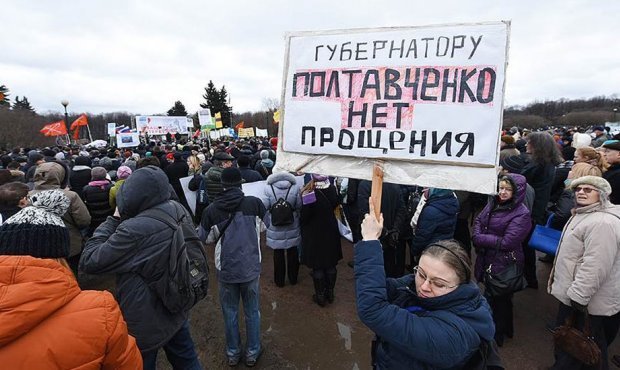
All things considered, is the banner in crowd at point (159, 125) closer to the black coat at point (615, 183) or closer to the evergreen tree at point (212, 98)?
the black coat at point (615, 183)

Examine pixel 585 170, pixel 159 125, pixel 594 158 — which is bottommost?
pixel 585 170

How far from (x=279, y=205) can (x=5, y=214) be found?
2821mm

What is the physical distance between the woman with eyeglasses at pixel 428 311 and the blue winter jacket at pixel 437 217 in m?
2.30

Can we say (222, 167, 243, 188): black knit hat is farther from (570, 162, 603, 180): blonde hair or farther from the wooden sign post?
(570, 162, 603, 180): blonde hair

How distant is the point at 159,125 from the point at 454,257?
21.4 metres

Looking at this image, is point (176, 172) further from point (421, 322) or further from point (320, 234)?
point (421, 322)

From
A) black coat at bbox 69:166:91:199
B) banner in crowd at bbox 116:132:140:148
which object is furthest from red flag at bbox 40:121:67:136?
black coat at bbox 69:166:91:199

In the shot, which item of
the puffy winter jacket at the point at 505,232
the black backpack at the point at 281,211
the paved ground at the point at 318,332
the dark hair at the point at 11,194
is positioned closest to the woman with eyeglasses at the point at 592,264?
the puffy winter jacket at the point at 505,232

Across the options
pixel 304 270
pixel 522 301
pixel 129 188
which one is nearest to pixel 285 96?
pixel 129 188

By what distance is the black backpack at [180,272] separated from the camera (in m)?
2.31

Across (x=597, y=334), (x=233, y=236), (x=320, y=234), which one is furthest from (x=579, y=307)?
(x=233, y=236)

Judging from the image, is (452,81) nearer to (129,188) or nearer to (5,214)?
(129,188)

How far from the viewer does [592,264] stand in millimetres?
2582

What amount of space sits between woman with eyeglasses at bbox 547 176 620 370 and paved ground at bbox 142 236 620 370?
0.82 m
